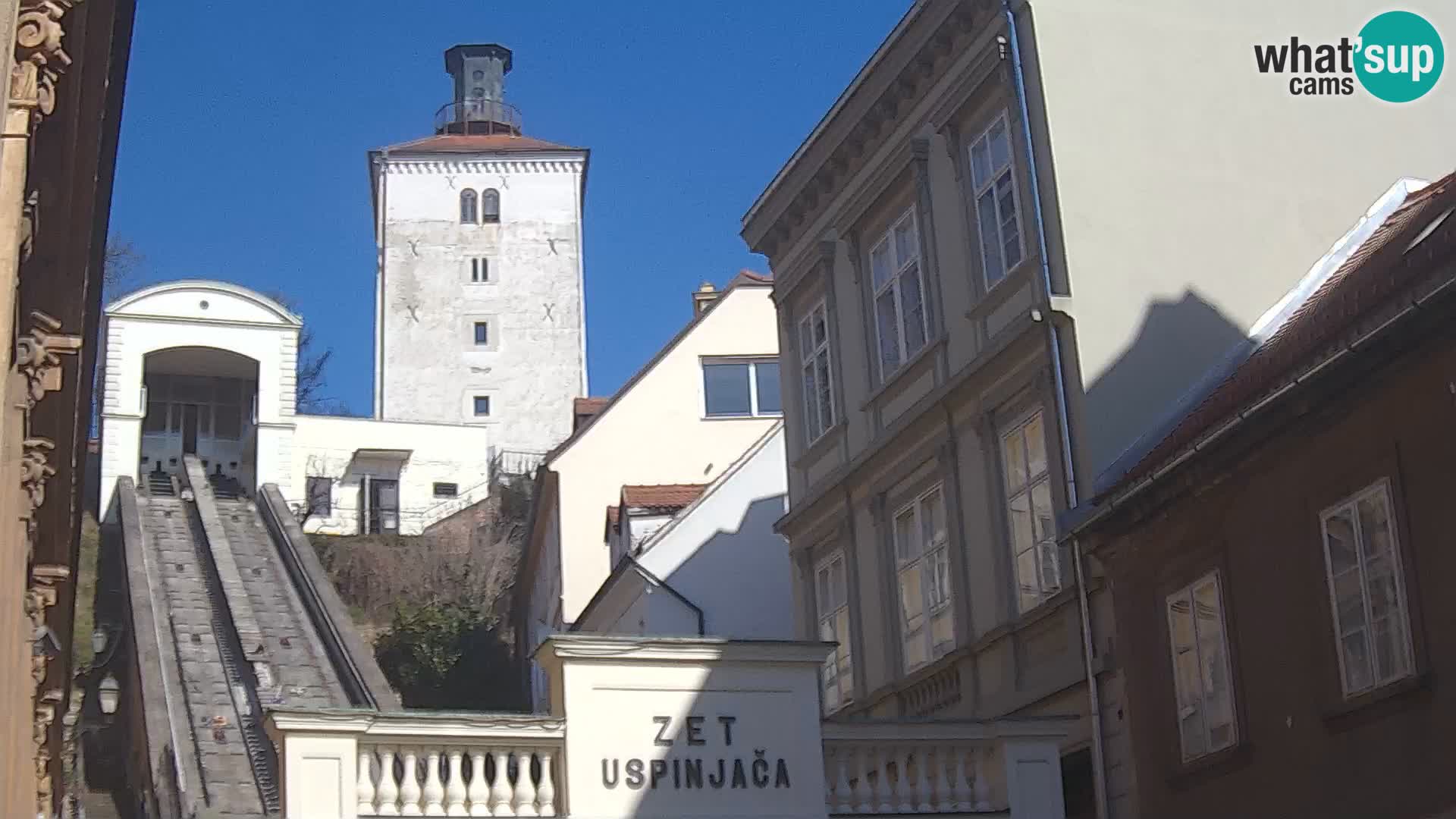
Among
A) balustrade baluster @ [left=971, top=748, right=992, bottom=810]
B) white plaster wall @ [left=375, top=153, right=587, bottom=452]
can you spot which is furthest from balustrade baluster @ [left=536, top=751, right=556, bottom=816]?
white plaster wall @ [left=375, top=153, right=587, bottom=452]

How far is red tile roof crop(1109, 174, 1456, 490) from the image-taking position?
14500 millimetres

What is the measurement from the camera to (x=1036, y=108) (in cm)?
1939

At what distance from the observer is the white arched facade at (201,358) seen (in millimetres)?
56719

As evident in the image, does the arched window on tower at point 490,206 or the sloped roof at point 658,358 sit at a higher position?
the arched window on tower at point 490,206

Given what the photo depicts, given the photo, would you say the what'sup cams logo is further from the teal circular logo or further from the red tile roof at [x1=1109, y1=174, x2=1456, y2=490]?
the red tile roof at [x1=1109, y1=174, x2=1456, y2=490]

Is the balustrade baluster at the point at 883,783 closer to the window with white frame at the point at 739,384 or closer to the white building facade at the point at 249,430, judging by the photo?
the window with white frame at the point at 739,384

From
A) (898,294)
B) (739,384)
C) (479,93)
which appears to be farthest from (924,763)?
(479,93)

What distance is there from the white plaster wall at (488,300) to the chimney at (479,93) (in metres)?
13.5

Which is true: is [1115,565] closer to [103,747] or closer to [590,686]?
[590,686]

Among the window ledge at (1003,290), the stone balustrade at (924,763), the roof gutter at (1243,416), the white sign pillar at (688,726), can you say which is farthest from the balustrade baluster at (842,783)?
the window ledge at (1003,290)

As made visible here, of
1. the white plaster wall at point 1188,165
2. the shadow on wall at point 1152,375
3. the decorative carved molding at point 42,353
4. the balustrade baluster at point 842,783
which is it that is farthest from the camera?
the white plaster wall at point 1188,165

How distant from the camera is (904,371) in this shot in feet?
72.7

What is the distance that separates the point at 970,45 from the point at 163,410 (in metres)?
45.2

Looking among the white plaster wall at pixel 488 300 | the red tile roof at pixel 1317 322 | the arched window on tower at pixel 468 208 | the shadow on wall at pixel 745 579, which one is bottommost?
the red tile roof at pixel 1317 322
